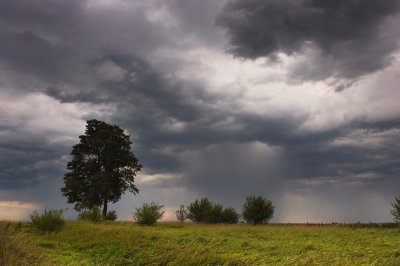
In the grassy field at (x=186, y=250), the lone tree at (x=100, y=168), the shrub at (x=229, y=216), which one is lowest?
the grassy field at (x=186, y=250)

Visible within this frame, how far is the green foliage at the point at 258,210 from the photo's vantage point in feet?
143

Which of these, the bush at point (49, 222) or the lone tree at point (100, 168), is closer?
the bush at point (49, 222)

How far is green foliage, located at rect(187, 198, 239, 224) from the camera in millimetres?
46406

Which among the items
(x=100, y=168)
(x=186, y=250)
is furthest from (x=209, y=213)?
(x=186, y=250)

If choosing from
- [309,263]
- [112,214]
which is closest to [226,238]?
[309,263]

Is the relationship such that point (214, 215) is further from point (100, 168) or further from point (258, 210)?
point (100, 168)

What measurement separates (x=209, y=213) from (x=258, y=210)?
590 centimetres

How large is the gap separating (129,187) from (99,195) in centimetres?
448

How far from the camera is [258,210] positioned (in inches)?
1715

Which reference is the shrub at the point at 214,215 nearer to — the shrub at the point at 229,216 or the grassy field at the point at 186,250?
the shrub at the point at 229,216

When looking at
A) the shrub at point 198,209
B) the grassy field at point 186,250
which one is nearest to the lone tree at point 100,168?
the shrub at point 198,209

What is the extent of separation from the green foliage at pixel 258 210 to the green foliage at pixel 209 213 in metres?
2.89

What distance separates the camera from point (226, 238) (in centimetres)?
2233

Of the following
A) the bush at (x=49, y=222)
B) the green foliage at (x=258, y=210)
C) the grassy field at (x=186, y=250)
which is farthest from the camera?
the green foliage at (x=258, y=210)
